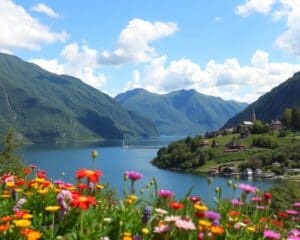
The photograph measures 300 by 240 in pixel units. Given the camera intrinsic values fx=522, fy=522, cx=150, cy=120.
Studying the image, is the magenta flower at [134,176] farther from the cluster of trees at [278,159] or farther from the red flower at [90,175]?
the cluster of trees at [278,159]

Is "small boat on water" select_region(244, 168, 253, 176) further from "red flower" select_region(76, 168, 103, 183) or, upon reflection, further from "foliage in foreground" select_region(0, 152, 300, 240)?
"red flower" select_region(76, 168, 103, 183)

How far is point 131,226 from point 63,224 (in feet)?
2.44

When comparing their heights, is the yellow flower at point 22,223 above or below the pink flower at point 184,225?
above

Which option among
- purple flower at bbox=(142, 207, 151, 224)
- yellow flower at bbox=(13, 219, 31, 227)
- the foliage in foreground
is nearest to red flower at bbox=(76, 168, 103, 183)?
the foliage in foreground

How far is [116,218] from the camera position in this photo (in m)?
5.88

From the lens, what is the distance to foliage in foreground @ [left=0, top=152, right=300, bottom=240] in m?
5.03

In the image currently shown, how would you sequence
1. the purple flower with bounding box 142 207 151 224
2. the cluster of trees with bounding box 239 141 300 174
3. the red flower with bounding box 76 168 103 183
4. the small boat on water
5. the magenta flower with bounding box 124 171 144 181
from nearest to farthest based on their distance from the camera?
1. the red flower with bounding box 76 168 103 183
2. the purple flower with bounding box 142 207 151 224
3. the magenta flower with bounding box 124 171 144 181
4. the small boat on water
5. the cluster of trees with bounding box 239 141 300 174

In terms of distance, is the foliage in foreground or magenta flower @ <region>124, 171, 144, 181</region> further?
magenta flower @ <region>124, 171, 144, 181</region>

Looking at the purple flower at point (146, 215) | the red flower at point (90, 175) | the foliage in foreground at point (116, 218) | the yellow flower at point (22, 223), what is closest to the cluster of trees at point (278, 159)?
the foliage in foreground at point (116, 218)

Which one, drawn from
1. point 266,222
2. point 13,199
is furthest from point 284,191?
point 13,199

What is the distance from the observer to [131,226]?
227 inches

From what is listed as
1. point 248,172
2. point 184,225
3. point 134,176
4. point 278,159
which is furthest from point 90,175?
point 278,159

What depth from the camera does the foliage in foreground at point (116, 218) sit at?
198 inches

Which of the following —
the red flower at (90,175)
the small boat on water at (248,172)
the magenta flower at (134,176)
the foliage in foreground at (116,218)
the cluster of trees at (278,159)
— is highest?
the red flower at (90,175)
